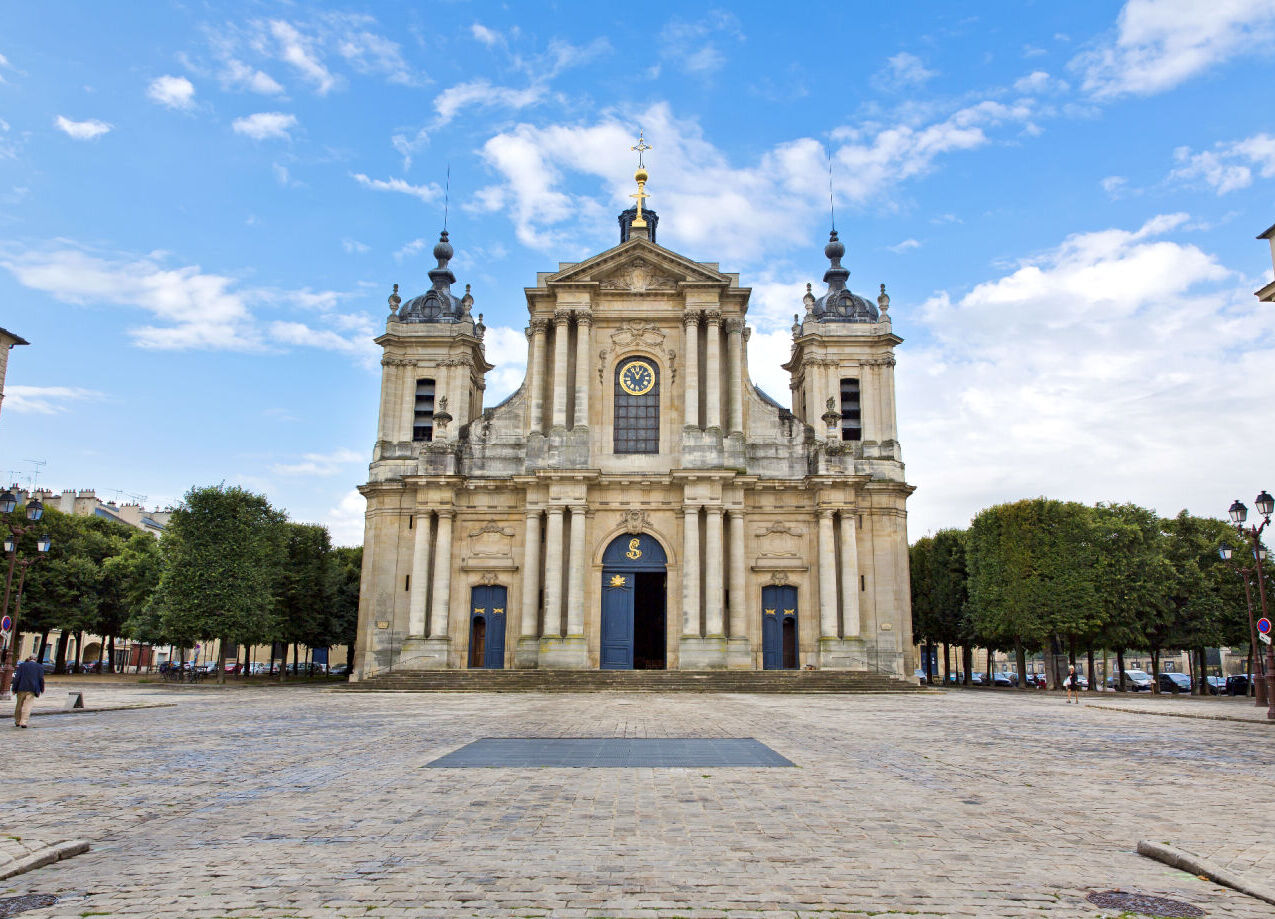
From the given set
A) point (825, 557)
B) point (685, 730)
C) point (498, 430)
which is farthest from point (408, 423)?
point (685, 730)

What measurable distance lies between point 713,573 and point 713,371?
26.7 feet

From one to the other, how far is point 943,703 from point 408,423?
24940 mm

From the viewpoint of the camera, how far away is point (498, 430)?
37375 millimetres

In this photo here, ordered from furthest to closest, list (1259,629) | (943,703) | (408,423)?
(408,423) < (943,703) < (1259,629)

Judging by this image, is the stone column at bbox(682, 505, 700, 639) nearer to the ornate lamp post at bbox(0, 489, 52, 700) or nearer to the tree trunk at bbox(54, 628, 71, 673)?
the ornate lamp post at bbox(0, 489, 52, 700)

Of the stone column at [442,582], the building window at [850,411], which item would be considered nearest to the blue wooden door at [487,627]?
the stone column at [442,582]

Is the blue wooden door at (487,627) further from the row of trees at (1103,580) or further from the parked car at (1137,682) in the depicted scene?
the parked car at (1137,682)

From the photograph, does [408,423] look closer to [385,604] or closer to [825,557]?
[385,604]

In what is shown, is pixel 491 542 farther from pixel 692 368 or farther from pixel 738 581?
pixel 692 368

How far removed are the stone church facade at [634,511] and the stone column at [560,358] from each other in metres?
0.09

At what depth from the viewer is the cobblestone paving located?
5258mm

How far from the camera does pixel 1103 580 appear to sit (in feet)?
127

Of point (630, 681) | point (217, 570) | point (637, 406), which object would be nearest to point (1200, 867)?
point (630, 681)

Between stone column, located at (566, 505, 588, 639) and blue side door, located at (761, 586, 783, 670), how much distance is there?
7.20m
